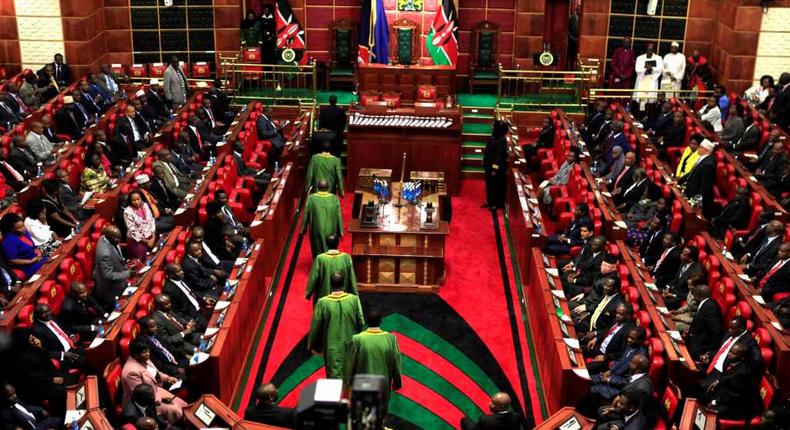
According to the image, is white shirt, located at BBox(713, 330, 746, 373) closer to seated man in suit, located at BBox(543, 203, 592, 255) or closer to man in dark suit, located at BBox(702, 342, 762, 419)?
man in dark suit, located at BBox(702, 342, 762, 419)

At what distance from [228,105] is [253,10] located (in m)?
2.61

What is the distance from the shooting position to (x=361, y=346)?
7.52 metres

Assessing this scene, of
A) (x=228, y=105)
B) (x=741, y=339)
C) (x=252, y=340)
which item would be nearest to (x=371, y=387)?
(x=741, y=339)

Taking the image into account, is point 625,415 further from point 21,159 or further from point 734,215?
point 21,159

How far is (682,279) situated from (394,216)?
344 cm

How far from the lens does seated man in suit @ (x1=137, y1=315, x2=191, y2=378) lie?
7.93 m

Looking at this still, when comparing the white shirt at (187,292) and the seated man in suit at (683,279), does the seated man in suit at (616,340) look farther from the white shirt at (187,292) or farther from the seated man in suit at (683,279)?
the white shirt at (187,292)

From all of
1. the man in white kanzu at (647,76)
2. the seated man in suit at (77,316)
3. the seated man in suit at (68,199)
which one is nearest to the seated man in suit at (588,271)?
the seated man in suit at (77,316)

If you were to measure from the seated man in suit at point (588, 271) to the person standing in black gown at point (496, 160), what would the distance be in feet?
10.4

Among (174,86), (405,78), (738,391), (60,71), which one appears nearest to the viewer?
(738,391)

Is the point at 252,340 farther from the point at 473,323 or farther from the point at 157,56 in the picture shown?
the point at 157,56

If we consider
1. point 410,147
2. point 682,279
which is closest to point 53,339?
point 682,279

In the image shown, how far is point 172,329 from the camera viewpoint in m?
8.43

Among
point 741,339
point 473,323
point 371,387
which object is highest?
point 371,387
